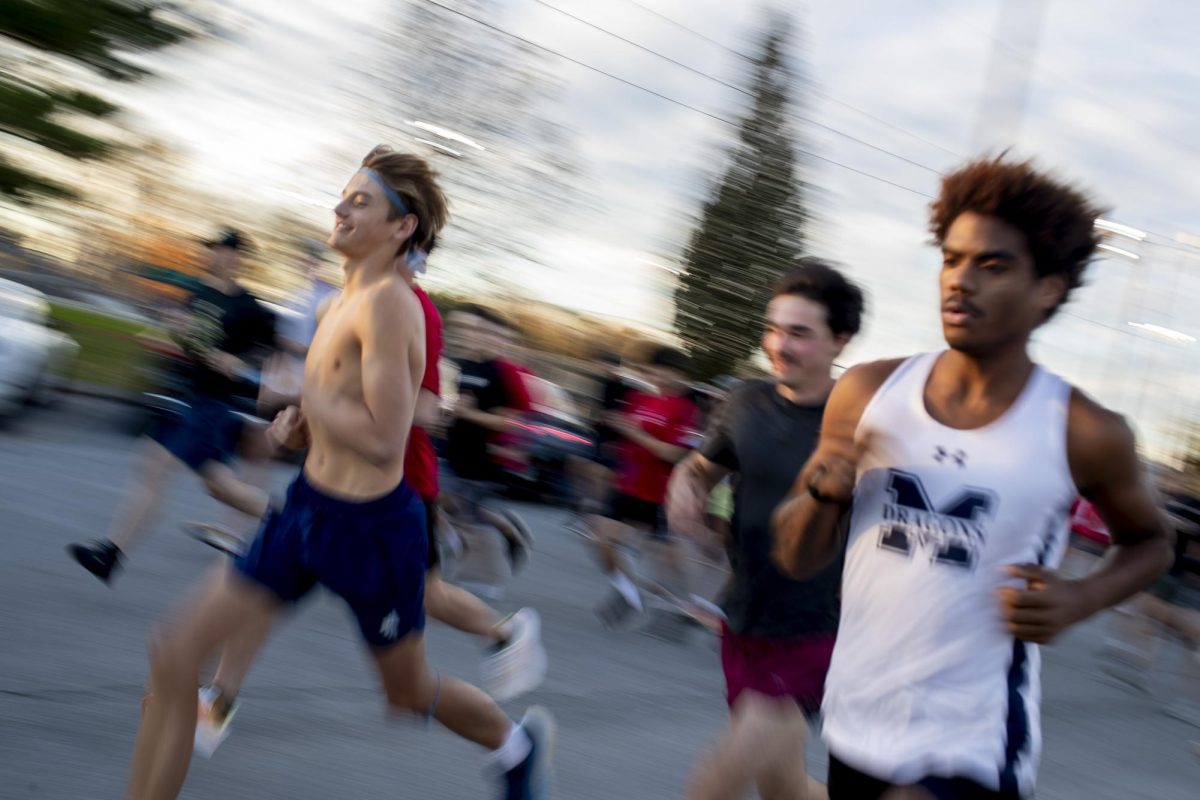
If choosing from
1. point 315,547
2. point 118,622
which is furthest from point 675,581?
point 315,547

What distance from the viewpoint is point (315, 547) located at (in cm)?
373

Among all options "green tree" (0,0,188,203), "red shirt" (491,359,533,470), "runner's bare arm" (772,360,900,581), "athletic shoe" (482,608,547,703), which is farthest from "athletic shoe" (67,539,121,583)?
"runner's bare arm" (772,360,900,581)

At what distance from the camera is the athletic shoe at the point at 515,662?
525 centimetres

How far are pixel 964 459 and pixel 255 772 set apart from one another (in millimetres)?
2880

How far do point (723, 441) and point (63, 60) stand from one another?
213cm

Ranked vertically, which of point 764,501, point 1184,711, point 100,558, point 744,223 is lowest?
point 1184,711

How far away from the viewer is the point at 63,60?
3857 mm

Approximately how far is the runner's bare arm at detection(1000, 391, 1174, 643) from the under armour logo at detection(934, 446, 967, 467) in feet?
0.64

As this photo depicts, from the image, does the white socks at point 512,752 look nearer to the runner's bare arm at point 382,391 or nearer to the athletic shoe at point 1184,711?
the runner's bare arm at point 382,391

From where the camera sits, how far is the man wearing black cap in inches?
282

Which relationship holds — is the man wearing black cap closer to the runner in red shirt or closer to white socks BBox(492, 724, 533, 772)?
the runner in red shirt

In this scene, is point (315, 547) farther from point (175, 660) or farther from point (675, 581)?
point (675, 581)

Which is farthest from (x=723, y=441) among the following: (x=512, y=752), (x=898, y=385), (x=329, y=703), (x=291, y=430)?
(x=329, y=703)

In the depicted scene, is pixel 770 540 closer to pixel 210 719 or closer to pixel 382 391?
pixel 382 391
